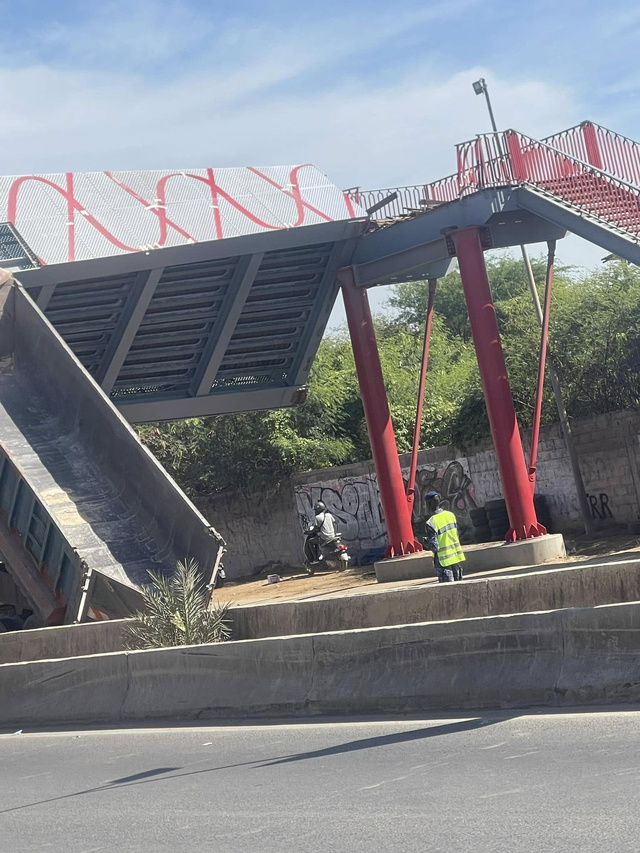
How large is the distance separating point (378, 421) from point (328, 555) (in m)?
5.95

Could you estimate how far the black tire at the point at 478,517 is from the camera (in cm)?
2838

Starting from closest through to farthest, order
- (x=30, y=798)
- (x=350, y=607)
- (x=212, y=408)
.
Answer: (x=30, y=798) → (x=350, y=607) → (x=212, y=408)

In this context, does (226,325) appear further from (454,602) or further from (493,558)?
(454,602)

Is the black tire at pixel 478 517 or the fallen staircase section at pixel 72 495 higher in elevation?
the fallen staircase section at pixel 72 495

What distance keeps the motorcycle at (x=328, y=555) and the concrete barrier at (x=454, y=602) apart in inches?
596

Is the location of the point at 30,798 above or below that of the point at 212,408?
below

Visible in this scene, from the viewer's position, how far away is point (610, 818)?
5.75 m

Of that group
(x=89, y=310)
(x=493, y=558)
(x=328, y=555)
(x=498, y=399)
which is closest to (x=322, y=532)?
(x=328, y=555)

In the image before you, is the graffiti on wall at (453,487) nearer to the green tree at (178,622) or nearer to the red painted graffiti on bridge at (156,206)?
the red painted graffiti on bridge at (156,206)

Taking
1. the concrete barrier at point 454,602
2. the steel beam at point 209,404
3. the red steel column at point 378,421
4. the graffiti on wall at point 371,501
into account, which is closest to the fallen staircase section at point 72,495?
the concrete barrier at point 454,602

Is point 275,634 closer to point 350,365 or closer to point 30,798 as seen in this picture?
point 30,798

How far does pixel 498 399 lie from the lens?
72.6 ft

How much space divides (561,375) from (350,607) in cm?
1686

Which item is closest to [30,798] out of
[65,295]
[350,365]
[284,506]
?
[65,295]
